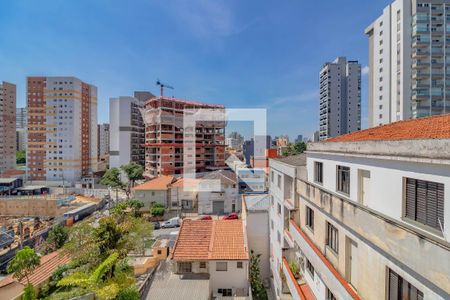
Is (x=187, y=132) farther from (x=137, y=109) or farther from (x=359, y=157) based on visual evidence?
(x=359, y=157)

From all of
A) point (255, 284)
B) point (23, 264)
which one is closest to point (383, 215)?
point (255, 284)

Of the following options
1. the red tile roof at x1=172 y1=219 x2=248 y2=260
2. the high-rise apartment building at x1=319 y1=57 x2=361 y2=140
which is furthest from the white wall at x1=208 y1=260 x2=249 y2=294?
the high-rise apartment building at x1=319 y1=57 x2=361 y2=140

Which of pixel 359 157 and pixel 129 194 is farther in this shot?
pixel 129 194

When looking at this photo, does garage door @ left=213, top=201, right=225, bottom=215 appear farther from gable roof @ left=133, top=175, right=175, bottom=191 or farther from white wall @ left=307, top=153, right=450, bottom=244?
white wall @ left=307, top=153, right=450, bottom=244

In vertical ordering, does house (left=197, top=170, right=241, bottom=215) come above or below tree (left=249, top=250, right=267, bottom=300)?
above

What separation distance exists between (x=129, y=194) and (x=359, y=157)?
39575mm

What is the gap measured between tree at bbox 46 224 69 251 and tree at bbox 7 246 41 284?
8431 mm

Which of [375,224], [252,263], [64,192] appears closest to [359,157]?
[375,224]

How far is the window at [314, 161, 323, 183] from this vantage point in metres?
8.16

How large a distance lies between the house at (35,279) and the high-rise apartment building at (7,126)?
69.2 m

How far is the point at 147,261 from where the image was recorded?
593 inches

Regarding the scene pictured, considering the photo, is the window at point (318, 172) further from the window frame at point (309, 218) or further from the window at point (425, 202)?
the window at point (425, 202)

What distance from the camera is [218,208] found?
28.6 m

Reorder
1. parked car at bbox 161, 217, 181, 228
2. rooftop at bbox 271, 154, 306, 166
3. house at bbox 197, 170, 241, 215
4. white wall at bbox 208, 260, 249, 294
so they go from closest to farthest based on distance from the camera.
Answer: rooftop at bbox 271, 154, 306, 166, white wall at bbox 208, 260, 249, 294, parked car at bbox 161, 217, 181, 228, house at bbox 197, 170, 241, 215
